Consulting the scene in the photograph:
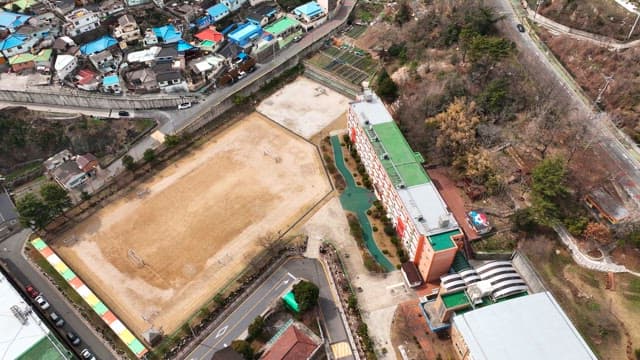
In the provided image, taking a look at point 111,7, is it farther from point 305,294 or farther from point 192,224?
point 305,294

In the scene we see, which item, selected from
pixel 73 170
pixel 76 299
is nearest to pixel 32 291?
pixel 76 299

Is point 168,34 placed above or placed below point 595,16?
below

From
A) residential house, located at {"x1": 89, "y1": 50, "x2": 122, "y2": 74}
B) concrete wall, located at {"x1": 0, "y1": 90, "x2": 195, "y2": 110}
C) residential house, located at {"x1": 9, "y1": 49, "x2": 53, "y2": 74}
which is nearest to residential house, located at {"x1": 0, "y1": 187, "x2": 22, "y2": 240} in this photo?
concrete wall, located at {"x1": 0, "y1": 90, "x2": 195, "y2": 110}

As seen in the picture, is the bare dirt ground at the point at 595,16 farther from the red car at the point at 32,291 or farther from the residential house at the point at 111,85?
the red car at the point at 32,291

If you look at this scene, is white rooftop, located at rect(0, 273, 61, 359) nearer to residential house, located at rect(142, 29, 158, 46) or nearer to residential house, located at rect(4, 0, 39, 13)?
residential house, located at rect(142, 29, 158, 46)

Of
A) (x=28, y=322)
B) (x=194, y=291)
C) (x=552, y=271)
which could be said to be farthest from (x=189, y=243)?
(x=552, y=271)

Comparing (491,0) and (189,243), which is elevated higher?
(491,0)

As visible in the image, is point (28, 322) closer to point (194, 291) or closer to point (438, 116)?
point (194, 291)
